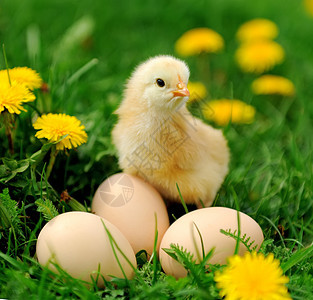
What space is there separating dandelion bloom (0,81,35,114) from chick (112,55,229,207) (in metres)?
0.37

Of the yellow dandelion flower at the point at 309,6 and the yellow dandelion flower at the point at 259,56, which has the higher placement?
the yellow dandelion flower at the point at 309,6

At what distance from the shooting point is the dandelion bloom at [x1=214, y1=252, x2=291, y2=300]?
1179mm

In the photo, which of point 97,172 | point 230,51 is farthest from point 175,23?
point 97,172

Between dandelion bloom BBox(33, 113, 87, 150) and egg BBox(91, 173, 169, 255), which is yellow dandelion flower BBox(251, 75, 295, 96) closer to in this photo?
egg BBox(91, 173, 169, 255)

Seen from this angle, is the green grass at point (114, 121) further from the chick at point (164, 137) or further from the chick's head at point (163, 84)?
the chick's head at point (163, 84)

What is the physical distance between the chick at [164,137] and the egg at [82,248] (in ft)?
1.06

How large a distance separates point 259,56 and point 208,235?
172 cm

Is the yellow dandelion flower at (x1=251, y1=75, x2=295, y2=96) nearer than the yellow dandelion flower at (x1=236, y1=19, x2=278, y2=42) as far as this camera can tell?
Yes

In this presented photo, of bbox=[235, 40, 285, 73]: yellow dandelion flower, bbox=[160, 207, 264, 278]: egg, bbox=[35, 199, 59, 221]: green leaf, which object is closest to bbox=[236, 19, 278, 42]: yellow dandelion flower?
bbox=[235, 40, 285, 73]: yellow dandelion flower

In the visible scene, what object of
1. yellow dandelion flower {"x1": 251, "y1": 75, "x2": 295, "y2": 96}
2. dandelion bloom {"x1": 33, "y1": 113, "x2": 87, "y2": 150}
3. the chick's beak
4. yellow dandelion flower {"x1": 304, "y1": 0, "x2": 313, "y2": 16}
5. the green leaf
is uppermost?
yellow dandelion flower {"x1": 304, "y1": 0, "x2": 313, "y2": 16}

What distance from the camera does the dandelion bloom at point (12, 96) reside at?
149 centimetres

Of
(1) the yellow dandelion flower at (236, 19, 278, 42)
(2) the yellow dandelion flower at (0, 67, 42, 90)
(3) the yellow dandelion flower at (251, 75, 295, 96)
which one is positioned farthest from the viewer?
(1) the yellow dandelion flower at (236, 19, 278, 42)

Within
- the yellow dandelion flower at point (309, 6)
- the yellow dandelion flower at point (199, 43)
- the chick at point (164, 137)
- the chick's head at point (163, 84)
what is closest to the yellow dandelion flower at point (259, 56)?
the yellow dandelion flower at point (199, 43)

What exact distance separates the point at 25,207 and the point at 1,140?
0.36m
